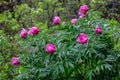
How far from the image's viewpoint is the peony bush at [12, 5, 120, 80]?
3025 mm

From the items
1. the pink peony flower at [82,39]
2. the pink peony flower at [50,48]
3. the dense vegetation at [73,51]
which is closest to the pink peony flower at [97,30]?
the dense vegetation at [73,51]

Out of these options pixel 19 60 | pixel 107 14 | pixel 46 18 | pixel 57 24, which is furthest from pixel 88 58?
pixel 107 14

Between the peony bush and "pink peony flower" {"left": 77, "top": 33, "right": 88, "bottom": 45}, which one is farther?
the peony bush

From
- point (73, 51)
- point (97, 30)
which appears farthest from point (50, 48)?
point (97, 30)

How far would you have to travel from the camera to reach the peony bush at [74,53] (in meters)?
3.03

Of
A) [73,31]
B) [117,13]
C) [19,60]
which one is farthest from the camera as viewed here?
[117,13]

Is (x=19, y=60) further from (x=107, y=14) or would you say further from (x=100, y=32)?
(x=107, y=14)

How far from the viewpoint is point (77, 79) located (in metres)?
3.28

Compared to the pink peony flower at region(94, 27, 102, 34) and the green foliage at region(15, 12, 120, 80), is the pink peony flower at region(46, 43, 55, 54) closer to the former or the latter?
the green foliage at region(15, 12, 120, 80)

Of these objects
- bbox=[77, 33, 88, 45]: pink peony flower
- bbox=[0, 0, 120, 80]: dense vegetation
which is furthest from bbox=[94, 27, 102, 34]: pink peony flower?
bbox=[77, 33, 88, 45]: pink peony flower

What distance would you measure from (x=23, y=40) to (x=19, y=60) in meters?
0.22

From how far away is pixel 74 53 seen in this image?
3.02 metres

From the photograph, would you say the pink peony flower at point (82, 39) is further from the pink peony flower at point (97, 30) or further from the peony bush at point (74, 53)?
the pink peony flower at point (97, 30)

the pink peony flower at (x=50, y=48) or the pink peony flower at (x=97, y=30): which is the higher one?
the pink peony flower at (x=97, y=30)
